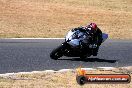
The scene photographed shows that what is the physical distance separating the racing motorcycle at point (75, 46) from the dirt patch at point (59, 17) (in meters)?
5.56

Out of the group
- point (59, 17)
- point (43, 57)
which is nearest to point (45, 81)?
point (43, 57)

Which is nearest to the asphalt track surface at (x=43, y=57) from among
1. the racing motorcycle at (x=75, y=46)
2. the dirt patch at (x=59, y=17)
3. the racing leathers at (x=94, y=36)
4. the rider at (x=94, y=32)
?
the racing motorcycle at (x=75, y=46)

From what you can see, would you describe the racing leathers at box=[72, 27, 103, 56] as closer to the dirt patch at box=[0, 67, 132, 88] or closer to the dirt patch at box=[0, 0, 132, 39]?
the dirt patch at box=[0, 67, 132, 88]

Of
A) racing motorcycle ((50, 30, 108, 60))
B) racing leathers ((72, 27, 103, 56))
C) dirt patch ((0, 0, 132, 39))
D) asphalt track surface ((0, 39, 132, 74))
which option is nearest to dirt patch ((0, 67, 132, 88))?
asphalt track surface ((0, 39, 132, 74))

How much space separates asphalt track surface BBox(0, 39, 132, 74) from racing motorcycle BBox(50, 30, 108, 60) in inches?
10.4

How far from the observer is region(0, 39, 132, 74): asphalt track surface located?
16.2m

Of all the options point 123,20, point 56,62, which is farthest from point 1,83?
point 123,20

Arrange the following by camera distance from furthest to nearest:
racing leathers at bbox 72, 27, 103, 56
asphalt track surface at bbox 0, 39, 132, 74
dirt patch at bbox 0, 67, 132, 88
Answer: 1. racing leathers at bbox 72, 27, 103, 56
2. asphalt track surface at bbox 0, 39, 132, 74
3. dirt patch at bbox 0, 67, 132, 88

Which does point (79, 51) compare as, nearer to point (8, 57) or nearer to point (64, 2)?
point (8, 57)

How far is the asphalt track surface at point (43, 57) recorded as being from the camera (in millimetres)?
16172

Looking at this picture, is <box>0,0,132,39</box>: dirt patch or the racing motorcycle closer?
the racing motorcycle

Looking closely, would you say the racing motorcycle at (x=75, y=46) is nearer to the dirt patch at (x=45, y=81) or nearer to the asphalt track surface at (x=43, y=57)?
the asphalt track surface at (x=43, y=57)

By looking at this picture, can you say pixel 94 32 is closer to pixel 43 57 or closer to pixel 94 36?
pixel 94 36

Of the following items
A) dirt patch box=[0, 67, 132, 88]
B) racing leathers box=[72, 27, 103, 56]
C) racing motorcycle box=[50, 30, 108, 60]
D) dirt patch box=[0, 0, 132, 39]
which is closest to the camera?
dirt patch box=[0, 67, 132, 88]
